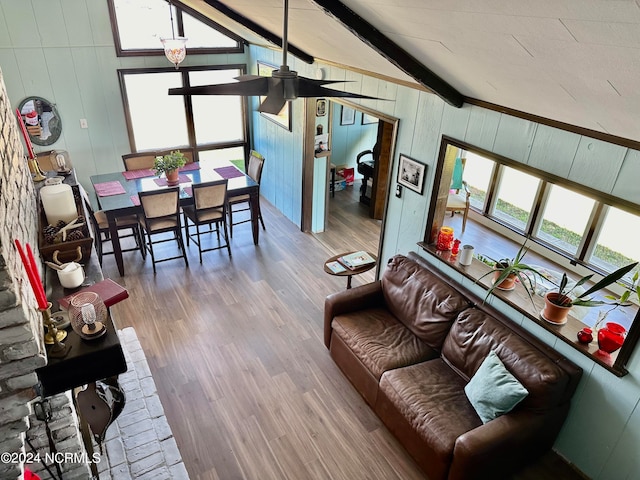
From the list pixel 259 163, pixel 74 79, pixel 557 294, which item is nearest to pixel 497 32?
pixel 557 294

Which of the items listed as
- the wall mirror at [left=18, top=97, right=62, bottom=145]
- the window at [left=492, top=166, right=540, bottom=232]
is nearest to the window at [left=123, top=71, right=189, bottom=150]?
the wall mirror at [left=18, top=97, right=62, bottom=145]

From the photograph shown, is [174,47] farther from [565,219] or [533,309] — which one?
[565,219]

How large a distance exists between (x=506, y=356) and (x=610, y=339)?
1.99 ft

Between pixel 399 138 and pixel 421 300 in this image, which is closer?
pixel 421 300

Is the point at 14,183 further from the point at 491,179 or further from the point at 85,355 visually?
the point at 491,179

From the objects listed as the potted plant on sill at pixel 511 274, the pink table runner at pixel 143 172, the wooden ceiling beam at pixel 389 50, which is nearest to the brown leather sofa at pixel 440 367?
the potted plant on sill at pixel 511 274

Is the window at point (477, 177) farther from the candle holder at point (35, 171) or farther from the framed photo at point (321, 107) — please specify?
the candle holder at point (35, 171)

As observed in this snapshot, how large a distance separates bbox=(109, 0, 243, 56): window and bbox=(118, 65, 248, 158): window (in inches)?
11.0

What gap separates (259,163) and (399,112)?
8.15ft

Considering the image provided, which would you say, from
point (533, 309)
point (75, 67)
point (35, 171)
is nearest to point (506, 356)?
point (533, 309)

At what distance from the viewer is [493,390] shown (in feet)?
9.17

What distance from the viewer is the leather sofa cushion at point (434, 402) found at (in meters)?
2.78

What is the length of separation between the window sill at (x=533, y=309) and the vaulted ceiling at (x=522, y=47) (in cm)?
129

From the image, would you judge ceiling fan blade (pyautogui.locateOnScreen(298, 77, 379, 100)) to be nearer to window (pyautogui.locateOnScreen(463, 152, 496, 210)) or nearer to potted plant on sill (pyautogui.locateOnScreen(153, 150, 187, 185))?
potted plant on sill (pyautogui.locateOnScreen(153, 150, 187, 185))
